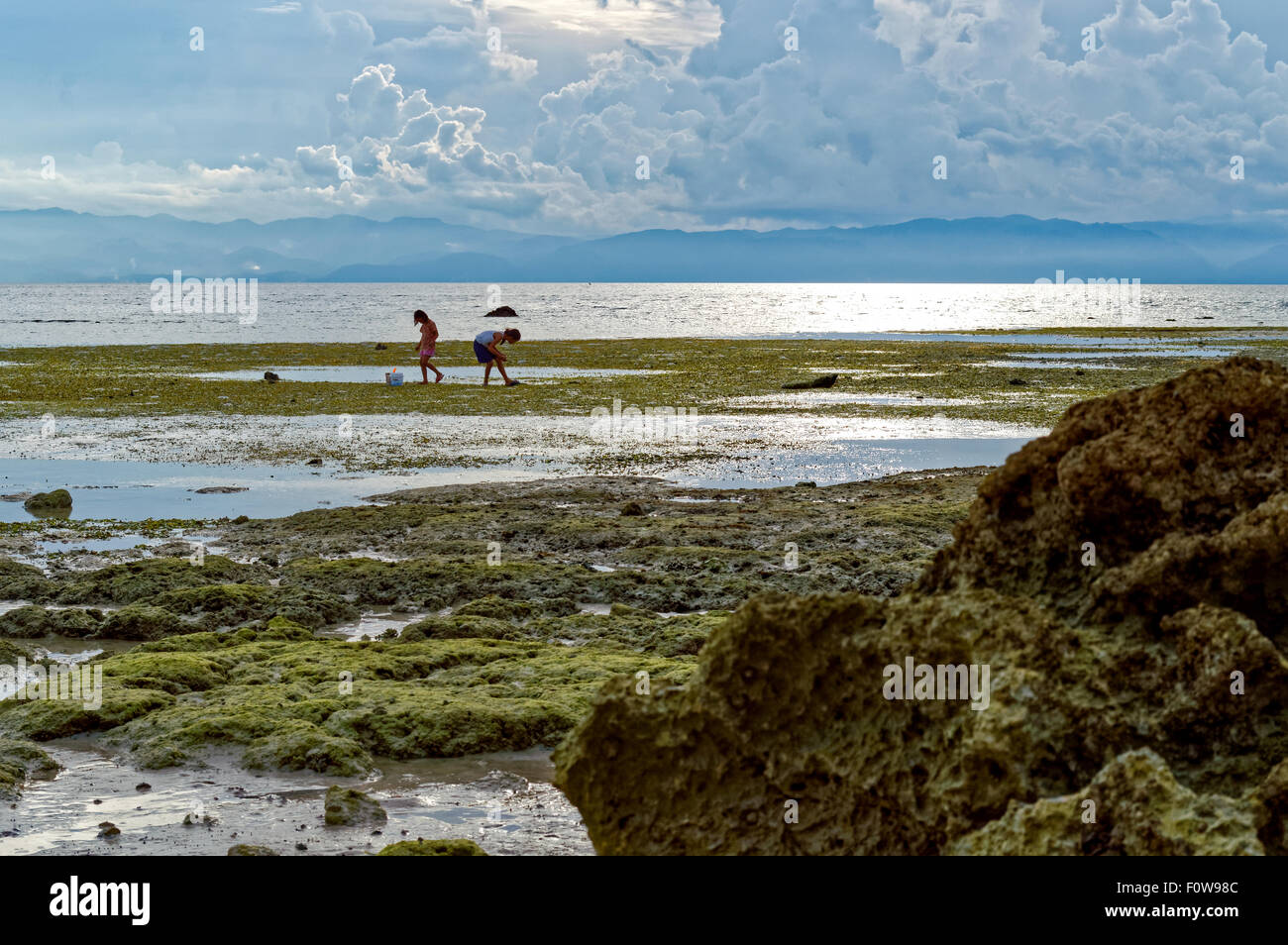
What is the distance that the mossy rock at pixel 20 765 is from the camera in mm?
8656

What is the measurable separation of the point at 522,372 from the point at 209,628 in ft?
129

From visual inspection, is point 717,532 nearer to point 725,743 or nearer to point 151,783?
point 151,783

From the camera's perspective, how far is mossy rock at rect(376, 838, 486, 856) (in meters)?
6.95

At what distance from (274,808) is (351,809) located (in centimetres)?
64

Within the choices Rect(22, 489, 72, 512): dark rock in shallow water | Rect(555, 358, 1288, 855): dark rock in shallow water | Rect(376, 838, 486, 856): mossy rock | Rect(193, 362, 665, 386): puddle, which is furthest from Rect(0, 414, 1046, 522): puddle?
Rect(555, 358, 1288, 855): dark rock in shallow water

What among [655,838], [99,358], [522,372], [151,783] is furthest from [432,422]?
[99,358]

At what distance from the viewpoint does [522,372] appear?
52.5 meters

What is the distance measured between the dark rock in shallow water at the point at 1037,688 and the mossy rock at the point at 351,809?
316cm

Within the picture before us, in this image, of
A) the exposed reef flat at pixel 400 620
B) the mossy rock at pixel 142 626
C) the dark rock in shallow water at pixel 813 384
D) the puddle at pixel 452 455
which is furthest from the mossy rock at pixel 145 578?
the dark rock in shallow water at pixel 813 384

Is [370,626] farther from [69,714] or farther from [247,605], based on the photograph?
[69,714]

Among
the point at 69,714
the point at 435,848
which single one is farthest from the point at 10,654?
the point at 435,848

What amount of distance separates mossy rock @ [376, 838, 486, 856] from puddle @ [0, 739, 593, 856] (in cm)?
55

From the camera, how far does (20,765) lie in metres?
9.02

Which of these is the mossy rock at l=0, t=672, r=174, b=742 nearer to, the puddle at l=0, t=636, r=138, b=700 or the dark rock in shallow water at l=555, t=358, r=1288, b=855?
the puddle at l=0, t=636, r=138, b=700
